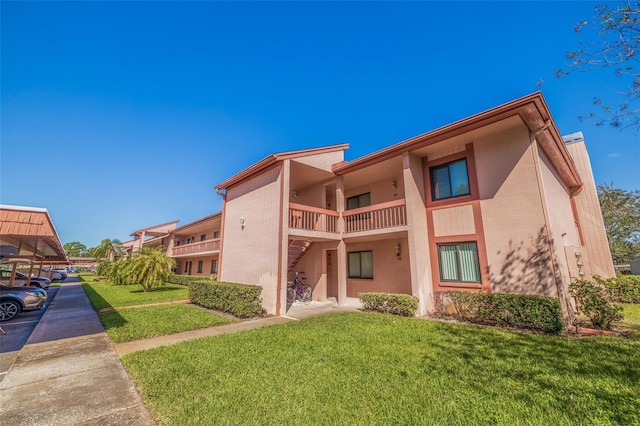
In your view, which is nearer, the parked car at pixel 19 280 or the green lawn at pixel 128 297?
the green lawn at pixel 128 297

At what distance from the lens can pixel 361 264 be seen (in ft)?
45.5

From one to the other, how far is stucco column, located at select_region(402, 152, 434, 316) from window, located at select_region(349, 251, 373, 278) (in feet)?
11.9

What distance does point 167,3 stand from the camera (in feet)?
31.7

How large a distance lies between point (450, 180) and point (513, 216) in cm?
257

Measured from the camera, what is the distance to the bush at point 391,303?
912 cm

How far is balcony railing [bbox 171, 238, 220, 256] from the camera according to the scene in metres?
21.1

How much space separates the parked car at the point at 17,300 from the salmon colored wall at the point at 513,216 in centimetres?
1693

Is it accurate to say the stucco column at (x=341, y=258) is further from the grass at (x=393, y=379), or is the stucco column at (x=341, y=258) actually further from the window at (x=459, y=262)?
the grass at (x=393, y=379)

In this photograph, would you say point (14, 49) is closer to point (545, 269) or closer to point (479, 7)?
point (479, 7)

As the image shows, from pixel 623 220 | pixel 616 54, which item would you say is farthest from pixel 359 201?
pixel 623 220

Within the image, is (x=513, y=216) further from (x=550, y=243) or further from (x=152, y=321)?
(x=152, y=321)

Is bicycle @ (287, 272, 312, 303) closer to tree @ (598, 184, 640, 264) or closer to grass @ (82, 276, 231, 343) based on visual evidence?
grass @ (82, 276, 231, 343)

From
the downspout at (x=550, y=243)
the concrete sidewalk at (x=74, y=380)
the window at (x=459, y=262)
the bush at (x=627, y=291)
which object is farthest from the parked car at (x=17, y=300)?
the bush at (x=627, y=291)

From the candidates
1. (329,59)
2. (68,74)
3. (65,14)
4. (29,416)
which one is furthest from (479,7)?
(68,74)
